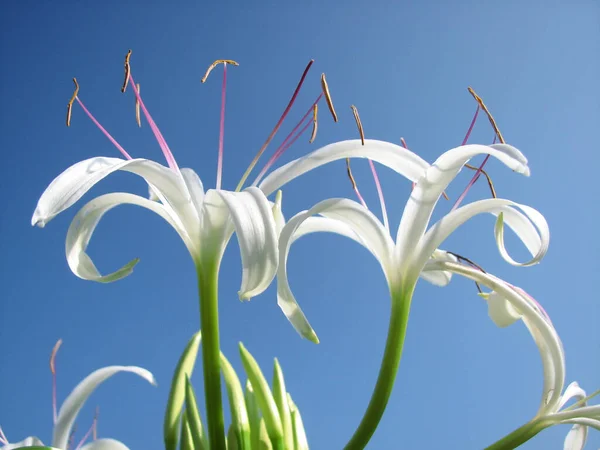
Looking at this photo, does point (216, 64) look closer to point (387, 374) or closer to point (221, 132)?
point (221, 132)

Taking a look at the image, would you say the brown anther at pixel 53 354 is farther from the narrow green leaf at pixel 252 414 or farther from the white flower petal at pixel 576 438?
the white flower petal at pixel 576 438

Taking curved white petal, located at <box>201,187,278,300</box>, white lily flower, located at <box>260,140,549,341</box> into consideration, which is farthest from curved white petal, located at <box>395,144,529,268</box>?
curved white petal, located at <box>201,187,278,300</box>

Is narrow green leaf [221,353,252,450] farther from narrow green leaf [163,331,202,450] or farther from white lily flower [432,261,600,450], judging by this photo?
white lily flower [432,261,600,450]

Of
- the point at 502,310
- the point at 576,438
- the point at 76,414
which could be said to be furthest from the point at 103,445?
the point at 576,438

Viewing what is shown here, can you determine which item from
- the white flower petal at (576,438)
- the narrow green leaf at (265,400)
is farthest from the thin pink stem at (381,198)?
the white flower petal at (576,438)

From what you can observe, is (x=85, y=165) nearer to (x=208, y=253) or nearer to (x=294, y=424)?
(x=208, y=253)

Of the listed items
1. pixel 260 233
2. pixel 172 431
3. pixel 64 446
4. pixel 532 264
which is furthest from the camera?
pixel 64 446

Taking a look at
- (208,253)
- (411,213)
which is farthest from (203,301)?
(411,213)
